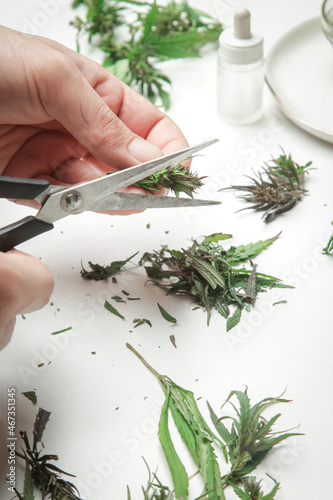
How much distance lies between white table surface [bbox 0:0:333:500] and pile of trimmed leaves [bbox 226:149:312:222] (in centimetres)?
4

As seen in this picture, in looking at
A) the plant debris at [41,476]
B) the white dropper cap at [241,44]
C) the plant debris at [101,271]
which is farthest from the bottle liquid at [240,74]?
the plant debris at [41,476]

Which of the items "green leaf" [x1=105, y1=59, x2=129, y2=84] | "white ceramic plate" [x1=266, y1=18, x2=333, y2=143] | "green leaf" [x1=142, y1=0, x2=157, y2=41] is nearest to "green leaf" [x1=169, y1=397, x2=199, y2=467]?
"white ceramic plate" [x1=266, y1=18, x2=333, y2=143]

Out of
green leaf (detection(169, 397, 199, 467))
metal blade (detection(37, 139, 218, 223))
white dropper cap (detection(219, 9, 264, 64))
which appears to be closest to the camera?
green leaf (detection(169, 397, 199, 467))

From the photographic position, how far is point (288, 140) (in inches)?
84.6

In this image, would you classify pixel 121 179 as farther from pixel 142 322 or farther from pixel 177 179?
pixel 142 322

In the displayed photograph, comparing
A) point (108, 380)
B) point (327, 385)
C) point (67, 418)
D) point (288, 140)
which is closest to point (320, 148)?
point (288, 140)

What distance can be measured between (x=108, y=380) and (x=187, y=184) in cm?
58

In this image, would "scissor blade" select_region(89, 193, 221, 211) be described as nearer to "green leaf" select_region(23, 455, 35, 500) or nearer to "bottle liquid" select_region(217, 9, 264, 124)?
"green leaf" select_region(23, 455, 35, 500)

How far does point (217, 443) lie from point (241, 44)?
1416mm

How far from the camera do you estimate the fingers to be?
1263 mm

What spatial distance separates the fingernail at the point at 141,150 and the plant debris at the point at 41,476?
0.77 m

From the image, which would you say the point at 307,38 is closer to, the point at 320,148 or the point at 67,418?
A: the point at 320,148

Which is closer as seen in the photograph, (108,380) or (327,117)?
(108,380)

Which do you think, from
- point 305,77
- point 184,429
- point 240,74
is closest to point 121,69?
point 240,74
